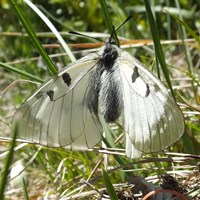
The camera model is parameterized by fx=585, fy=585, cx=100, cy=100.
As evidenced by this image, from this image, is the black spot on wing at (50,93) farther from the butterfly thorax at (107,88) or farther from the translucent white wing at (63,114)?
the butterfly thorax at (107,88)

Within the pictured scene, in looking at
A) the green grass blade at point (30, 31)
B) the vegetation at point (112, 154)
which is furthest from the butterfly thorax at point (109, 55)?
the green grass blade at point (30, 31)

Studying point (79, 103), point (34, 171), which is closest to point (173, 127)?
point (79, 103)

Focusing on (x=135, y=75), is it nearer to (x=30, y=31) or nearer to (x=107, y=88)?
(x=107, y=88)

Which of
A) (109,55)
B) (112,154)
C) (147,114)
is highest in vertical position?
(109,55)

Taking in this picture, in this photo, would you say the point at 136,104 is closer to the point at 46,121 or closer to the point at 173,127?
the point at 173,127

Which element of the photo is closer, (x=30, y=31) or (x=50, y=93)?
(x=30, y=31)

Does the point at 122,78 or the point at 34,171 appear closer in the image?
the point at 122,78

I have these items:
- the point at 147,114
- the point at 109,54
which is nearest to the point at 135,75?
the point at 147,114

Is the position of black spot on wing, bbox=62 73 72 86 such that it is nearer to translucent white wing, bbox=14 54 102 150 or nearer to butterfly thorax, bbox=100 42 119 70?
translucent white wing, bbox=14 54 102 150
